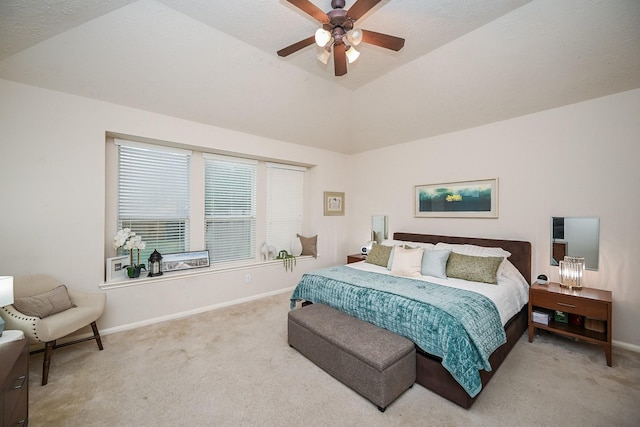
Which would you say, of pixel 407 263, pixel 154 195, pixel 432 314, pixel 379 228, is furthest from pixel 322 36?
pixel 379 228

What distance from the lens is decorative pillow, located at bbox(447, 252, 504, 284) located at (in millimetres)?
2785

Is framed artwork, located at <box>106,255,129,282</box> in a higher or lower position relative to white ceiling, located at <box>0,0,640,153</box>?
lower

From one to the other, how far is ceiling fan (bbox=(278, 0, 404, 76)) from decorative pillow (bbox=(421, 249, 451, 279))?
2245 mm

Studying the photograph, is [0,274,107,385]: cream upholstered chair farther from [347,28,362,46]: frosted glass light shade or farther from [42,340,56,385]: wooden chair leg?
[347,28,362,46]: frosted glass light shade

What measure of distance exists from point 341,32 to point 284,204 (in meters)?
3.19

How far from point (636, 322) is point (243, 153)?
4.91 m

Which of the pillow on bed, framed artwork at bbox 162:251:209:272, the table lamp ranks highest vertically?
the pillow on bed

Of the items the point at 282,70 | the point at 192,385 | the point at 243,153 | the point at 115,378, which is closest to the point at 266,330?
the point at 192,385

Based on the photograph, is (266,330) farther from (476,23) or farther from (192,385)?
(476,23)

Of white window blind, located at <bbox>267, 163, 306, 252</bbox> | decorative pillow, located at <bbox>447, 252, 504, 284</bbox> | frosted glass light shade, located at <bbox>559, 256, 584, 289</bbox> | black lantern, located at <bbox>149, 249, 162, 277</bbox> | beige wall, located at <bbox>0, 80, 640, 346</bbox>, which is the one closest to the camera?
beige wall, located at <bbox>0, 80, 640, 346</bbox>

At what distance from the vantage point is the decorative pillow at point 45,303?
220cm

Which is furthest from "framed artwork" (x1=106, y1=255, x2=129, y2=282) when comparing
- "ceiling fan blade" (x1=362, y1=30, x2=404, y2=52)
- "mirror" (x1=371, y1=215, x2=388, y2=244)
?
"mirror" (x1=371, y1=215, x2=388, y2=244)

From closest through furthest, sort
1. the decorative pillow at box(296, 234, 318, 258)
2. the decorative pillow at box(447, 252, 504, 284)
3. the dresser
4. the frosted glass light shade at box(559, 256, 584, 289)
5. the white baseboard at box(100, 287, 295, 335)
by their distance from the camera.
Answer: the dresser
the frosted glass light shade at box(559, 256, 584, 289)
the decorative pillow at box(447, 252, 504, 284)
the white baseboard at box(100, 287, 295, 335)
the decorative pillow at box(296, 234, 318, 258)

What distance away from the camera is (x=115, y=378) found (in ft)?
7.10
